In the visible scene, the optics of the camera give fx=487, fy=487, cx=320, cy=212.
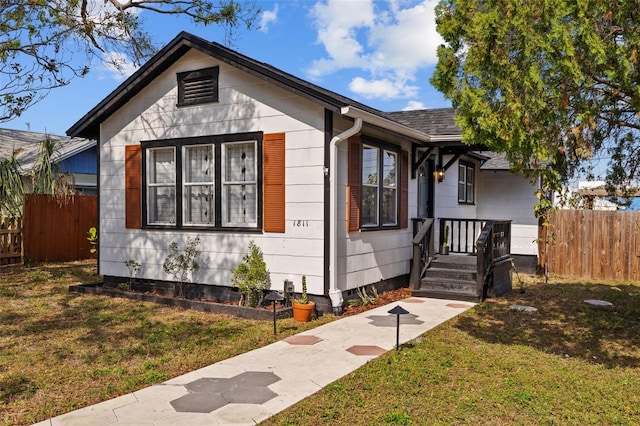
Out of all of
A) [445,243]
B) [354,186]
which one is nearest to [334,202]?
[354,186]

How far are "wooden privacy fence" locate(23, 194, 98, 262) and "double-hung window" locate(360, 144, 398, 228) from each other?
918 centimetres

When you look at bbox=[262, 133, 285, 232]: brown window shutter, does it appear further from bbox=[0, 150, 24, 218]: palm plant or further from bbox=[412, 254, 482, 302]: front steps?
bbox=[0, 150, 24, 218]: palm plant

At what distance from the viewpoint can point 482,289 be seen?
8586mm

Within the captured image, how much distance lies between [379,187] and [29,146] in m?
17.2

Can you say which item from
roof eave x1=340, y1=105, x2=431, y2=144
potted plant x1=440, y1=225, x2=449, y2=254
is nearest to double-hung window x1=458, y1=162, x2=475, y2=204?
potted plant x1=440, y1=225, x2=449, y2=254

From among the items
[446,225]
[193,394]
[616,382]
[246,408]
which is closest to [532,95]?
[616,382]

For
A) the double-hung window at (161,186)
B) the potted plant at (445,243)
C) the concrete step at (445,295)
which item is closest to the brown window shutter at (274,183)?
the double-hung window at (161,186)

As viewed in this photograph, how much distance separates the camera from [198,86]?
336 inches

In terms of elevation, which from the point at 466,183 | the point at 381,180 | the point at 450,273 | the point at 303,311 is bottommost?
the point at 303,311

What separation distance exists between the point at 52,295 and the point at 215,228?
352cm

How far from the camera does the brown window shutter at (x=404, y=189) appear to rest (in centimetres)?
933

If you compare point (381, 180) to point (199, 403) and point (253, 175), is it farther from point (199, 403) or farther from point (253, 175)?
point (199, 403)

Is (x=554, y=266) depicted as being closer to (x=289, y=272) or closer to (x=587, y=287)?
(x=587, y=287)

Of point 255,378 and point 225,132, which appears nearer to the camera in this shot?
point 255,378
